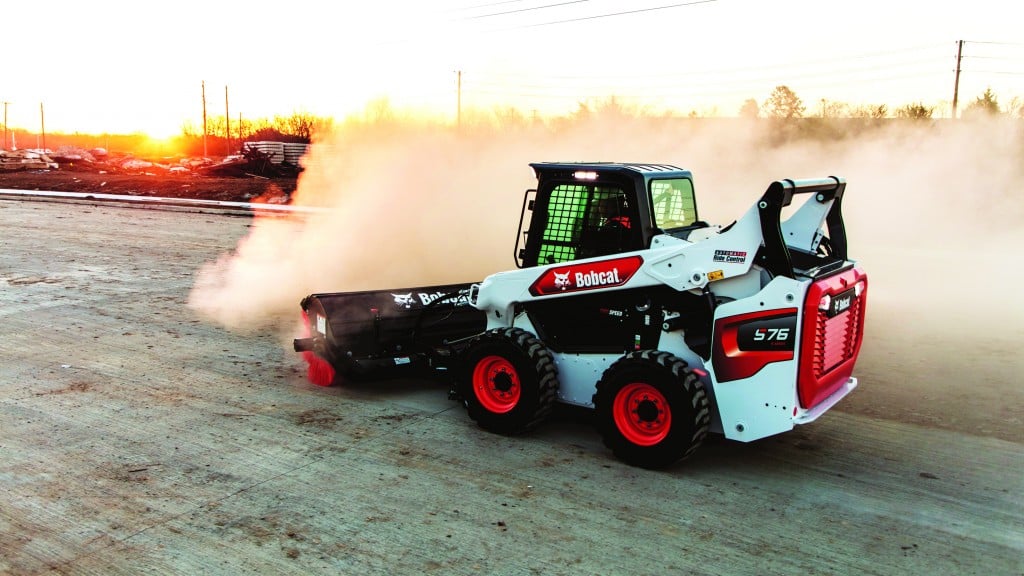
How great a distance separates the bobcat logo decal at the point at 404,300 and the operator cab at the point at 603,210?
1866 mm

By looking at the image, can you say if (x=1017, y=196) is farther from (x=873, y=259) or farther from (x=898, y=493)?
(x=898, y=493)

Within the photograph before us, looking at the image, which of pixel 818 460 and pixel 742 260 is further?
pixel 818 460

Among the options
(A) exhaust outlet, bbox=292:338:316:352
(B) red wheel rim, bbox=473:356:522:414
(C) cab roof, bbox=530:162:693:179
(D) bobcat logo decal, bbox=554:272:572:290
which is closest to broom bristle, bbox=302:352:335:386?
(A) exhaust outlet, bbox=292:338:316:352

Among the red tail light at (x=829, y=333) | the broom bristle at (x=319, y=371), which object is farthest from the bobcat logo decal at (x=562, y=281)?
the broom bristle at (x=319, y=371)

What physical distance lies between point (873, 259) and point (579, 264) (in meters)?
10.7

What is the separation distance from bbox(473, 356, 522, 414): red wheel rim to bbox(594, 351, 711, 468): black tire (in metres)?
0.76

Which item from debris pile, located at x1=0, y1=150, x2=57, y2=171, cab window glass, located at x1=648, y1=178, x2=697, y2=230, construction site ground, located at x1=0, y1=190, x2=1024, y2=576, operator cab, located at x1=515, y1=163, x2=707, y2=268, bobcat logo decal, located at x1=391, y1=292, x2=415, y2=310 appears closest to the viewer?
construction site ground, located at x1=0, y1=190, x2=1024, y2=576

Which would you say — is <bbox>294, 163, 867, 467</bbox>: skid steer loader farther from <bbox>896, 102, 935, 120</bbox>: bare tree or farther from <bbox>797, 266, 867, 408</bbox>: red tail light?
<bbox>896, 102, 935, 120</bbox>: bare tree

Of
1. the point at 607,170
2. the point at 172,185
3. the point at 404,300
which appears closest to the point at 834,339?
the point at 607,170

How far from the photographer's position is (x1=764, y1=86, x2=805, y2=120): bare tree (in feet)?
47.4

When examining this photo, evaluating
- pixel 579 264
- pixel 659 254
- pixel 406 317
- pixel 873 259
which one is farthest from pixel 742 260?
pixel 873 259

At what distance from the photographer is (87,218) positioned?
2377cm

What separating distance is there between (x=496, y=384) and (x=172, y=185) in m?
34.3

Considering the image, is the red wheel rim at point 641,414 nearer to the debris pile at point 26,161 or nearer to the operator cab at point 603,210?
the operator cab at point 603,210
